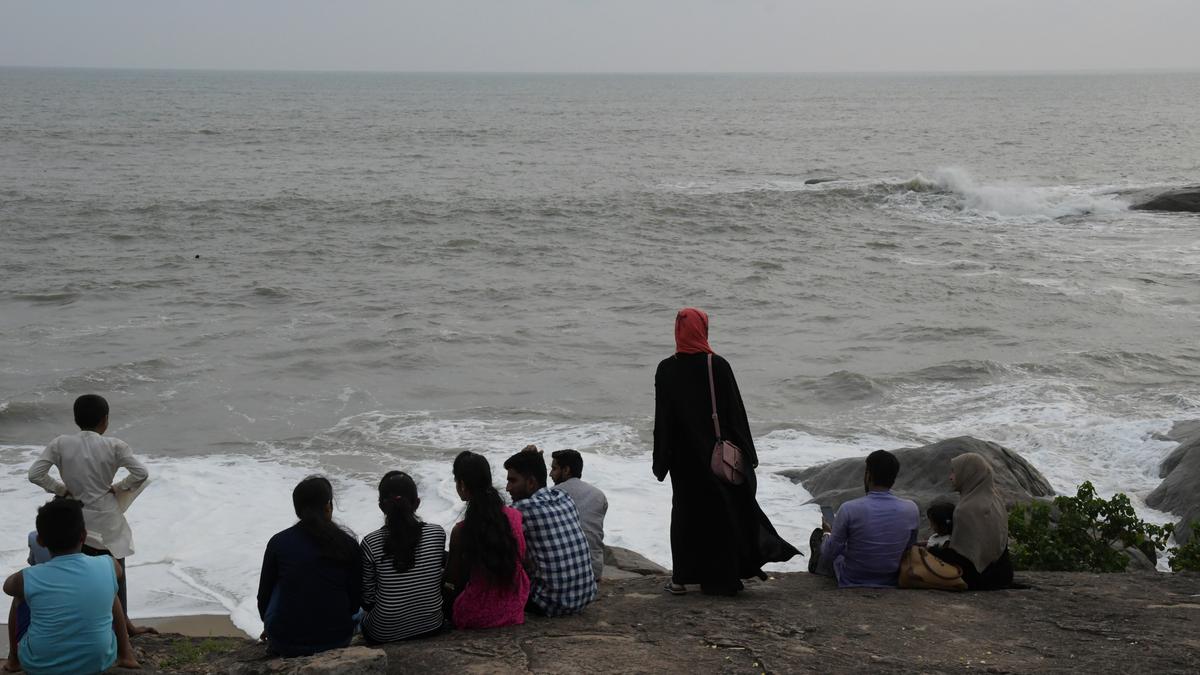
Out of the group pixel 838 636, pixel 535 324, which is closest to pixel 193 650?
pixel 838 636

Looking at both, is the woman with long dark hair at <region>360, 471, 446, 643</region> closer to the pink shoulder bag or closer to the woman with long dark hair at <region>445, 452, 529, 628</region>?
the woman with long dark hair at <region>445, 452, 529, 628</region>

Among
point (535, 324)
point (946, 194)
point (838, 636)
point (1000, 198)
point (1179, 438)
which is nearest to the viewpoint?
point (838, 636)

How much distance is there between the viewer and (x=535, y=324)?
59.7 feet

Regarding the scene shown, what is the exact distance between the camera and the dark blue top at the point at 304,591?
186 inches

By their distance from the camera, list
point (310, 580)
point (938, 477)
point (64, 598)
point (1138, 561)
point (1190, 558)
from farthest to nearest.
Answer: point (938, 477)
point (1138, 561)
point (1190, 558)
point (310, 580)
point (64, 598)

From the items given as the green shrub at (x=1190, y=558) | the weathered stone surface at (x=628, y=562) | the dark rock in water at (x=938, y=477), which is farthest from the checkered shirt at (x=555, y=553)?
the dark rock in water at (x=938, y=477)

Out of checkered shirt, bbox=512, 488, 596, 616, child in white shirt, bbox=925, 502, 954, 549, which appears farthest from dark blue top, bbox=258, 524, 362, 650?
child in white shirt, bbox=925, 502, 954, 549

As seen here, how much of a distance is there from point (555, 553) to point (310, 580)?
3.83ft

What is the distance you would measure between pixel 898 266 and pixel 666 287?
219 inches

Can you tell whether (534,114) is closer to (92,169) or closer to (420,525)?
(92,169)

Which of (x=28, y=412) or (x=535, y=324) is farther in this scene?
(x=535, y=324)

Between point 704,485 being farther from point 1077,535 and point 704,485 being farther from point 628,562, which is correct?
point 1077,535

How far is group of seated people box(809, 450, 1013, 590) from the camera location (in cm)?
571

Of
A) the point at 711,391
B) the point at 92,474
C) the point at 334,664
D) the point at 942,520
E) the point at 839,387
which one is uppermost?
the point at 711,391
